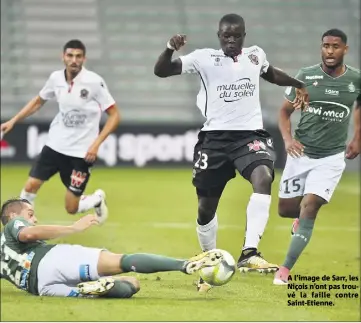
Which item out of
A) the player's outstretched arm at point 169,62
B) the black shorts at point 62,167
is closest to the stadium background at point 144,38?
the black shorts at point 62,167

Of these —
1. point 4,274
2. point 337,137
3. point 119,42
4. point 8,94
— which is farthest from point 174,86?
point 4,274

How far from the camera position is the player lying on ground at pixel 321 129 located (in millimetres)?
9156

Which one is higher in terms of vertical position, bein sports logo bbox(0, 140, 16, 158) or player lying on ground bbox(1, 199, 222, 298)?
player lying on ground bbox(1, 199, 222, 298)

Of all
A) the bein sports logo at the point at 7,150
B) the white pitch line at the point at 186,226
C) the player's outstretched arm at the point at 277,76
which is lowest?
the white pitch line at the point at 186,226

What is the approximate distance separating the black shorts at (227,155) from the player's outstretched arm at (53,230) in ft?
5.32

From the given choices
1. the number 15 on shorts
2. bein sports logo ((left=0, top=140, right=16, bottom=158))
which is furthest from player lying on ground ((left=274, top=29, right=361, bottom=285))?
bein sports logo ((left=0, top=140, right=16, bottom=158))

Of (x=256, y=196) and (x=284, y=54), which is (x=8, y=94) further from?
(x=256, y=196)

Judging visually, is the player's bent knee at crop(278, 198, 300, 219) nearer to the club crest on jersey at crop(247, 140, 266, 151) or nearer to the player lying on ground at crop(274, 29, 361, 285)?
the player lying on ground at crop(274, 29, 361, 285)

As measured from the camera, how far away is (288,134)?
914cm

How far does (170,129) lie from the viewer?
22.4 m

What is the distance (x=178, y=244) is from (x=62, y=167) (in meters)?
1.69

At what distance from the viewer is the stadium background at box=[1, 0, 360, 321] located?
26.1 ft

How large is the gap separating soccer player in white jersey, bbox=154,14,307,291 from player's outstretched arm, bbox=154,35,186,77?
18mm

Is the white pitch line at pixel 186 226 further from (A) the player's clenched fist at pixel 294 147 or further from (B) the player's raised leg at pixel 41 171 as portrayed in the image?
(A) the player's clenched fist at pixel 294 147
